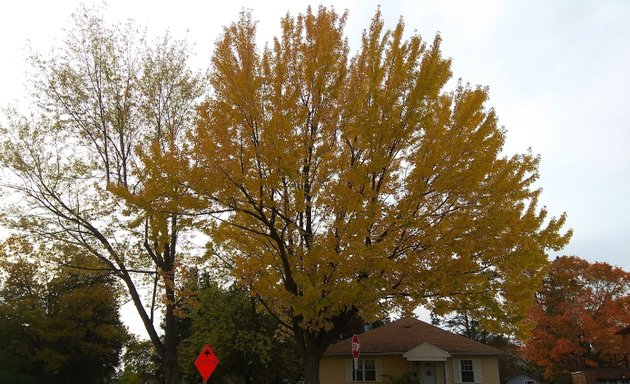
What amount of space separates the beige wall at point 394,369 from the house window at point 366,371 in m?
0.38

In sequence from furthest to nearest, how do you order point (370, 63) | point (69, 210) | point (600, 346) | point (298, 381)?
1. point (298, 381)
2. point (600, 346)
3. point (69, 210)
4. point (370, 63)

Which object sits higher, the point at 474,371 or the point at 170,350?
the point at 170,350

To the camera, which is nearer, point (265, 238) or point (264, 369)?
point (265, 238)

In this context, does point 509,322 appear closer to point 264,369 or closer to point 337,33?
point 337,33

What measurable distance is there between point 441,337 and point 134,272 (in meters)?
17.0

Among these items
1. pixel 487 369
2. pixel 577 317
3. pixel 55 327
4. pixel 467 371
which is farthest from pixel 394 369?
pixel 55 327

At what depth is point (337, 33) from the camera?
39.5 ft

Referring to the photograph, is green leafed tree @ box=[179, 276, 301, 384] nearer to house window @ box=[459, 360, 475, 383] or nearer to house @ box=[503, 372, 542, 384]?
house window @ box=[459, 360, 475, 383]

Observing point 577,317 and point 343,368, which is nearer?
point 343,368

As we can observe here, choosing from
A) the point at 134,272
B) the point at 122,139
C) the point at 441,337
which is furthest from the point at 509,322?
the point at 441,337

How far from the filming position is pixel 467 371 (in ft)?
83.3

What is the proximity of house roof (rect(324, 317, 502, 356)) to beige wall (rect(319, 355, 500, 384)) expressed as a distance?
1.47ft

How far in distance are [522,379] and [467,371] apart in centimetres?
2394

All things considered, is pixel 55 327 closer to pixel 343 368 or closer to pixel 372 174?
pixel 343 368
